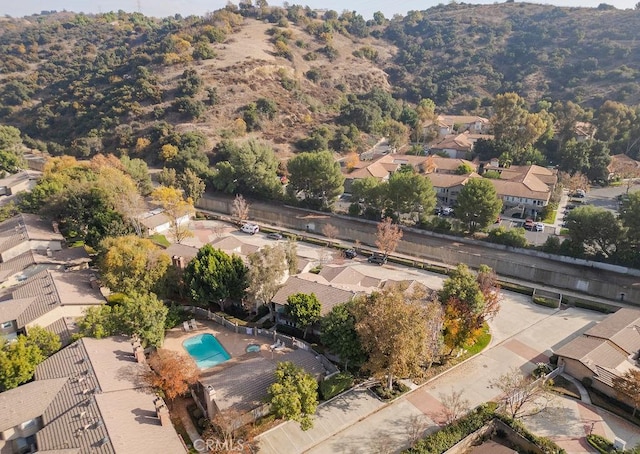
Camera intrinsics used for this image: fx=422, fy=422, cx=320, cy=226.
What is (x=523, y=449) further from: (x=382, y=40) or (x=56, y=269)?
(x=382, y=40)

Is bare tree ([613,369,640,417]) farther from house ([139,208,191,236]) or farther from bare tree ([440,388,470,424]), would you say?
house ([139,208,191,236])

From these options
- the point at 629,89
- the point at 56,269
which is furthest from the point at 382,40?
the point at 56,269

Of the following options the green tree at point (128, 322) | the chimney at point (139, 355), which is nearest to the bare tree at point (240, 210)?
the green tree at point (128, 322)

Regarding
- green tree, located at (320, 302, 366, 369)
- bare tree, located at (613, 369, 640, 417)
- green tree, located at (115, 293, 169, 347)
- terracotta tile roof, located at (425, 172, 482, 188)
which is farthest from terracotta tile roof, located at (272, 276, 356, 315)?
terracotta tile roof, located at (425, 172, 482, 188)

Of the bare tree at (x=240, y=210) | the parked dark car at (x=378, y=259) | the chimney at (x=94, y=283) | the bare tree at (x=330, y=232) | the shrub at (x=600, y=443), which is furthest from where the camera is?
the bare tree at (x=240, y=210)

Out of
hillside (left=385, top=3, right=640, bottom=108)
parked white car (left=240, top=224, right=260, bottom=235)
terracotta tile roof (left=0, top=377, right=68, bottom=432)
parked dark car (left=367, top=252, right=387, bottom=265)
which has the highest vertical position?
hillside (left=385, top=3, right=640, bottom=108)

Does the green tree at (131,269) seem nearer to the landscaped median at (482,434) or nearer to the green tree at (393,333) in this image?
the green tree at (393,333)
